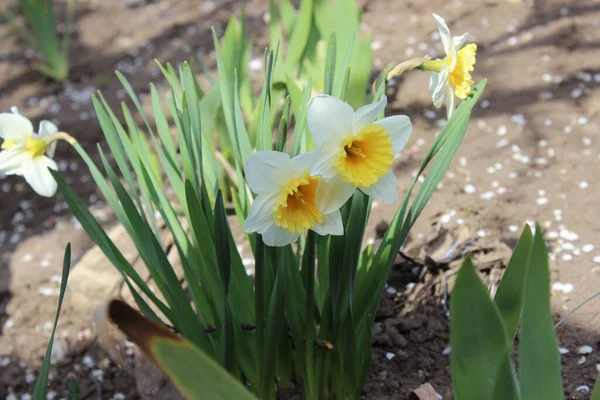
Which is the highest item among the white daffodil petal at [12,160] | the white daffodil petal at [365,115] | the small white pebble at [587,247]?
the white daffodil petal at [12,160]

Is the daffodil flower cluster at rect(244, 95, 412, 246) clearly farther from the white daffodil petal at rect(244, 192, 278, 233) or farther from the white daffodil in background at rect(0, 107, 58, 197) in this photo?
the white daffodil in background at rect(0, 107, 58, 197)

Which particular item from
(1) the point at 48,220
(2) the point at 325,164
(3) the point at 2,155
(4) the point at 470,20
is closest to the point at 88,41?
(1) the point at 48,220

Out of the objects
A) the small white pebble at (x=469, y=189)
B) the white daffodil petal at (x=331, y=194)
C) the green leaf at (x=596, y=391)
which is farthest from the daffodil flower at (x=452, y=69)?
the small white pebble at (x=469, y=189)

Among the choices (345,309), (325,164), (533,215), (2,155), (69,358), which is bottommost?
(533,215)

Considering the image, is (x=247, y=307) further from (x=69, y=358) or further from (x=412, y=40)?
(x=412, y=40)

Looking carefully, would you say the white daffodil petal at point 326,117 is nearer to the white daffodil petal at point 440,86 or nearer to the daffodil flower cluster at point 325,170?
the daffodil flower cluster at point 325,170

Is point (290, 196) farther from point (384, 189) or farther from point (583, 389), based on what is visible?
point (583, 389)

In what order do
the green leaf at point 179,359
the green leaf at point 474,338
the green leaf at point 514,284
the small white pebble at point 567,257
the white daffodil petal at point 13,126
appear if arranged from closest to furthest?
the green leaf at point 179,359, the green leaf at point 474,338, the green leaf at point 514,284, the white daffodil petal at point 13,126, the small white pebble at point 567,257
